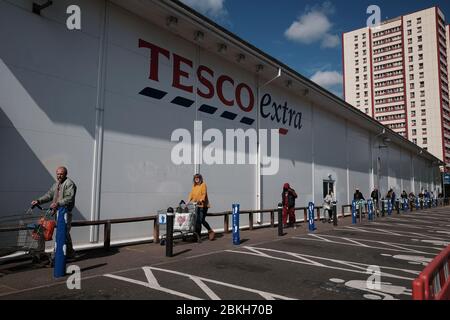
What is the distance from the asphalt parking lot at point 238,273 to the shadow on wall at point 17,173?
4.16ft

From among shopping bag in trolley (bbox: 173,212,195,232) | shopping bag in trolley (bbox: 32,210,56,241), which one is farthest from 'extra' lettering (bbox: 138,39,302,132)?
shopping bag in trolley (bbox: 32,210,56,241)

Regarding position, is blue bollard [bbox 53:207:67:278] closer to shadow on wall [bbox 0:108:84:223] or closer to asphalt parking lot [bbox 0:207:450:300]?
asphalt parking lot [bbox 0:207:450:300]

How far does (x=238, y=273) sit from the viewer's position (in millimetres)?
6000

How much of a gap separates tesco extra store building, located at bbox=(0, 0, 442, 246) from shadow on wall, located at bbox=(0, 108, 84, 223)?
0.02m

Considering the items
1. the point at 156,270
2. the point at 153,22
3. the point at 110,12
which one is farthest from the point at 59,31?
the point at 156,270

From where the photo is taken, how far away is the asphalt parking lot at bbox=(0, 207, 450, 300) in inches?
188

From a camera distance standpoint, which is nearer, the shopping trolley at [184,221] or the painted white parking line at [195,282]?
the painted white parking line at [195,282]

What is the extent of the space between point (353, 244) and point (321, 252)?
1.80m

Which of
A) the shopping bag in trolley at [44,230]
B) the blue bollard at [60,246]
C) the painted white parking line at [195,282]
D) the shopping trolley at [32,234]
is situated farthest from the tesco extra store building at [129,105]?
the painted white parking line at [195,282]

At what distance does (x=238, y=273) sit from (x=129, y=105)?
5627 millimetres

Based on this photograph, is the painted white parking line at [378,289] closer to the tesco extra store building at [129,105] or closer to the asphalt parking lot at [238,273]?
the asphalt parking lot at [238,273]

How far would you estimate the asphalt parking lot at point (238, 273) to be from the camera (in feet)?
15.7

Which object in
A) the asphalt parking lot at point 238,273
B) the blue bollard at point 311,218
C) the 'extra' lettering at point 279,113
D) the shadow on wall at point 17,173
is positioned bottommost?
the asphalt parking lot at point 238,273

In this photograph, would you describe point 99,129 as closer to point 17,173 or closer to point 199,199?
point 17,173
